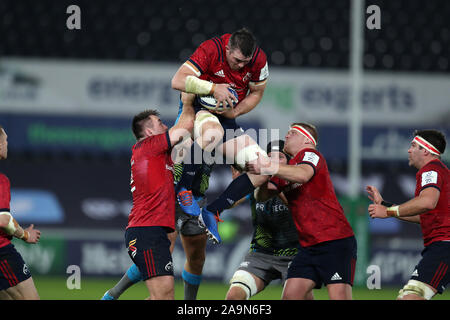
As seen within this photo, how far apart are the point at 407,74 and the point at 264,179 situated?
24.9 feet

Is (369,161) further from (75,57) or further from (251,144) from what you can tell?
(251,144)

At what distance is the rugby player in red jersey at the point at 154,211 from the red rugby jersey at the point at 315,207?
3.54 ft

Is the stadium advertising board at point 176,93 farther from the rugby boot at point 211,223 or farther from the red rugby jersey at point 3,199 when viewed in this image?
the red rugby jersey at point 3,199

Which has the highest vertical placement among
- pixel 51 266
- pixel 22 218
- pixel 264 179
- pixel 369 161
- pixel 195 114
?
pixel 195 114

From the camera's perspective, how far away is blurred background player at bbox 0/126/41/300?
18.8ft

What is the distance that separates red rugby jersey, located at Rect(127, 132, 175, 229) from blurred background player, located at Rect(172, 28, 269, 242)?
350 millimetres

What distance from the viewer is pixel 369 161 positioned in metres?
12.3

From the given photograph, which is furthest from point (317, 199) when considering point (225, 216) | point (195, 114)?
point (225, 216)

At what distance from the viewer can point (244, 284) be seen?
248 inches

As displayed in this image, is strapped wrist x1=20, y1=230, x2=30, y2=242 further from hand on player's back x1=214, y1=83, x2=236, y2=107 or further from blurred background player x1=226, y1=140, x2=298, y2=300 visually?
hand on player's back x1=214, y1=83, x2=236, y2=107

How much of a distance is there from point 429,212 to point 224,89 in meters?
2.15

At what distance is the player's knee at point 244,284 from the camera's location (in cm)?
626

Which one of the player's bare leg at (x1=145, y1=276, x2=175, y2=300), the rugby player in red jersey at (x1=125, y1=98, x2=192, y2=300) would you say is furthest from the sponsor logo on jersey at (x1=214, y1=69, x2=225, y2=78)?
the player's bare leg at (x1=145, y1=276, x2=175, y2=300)
